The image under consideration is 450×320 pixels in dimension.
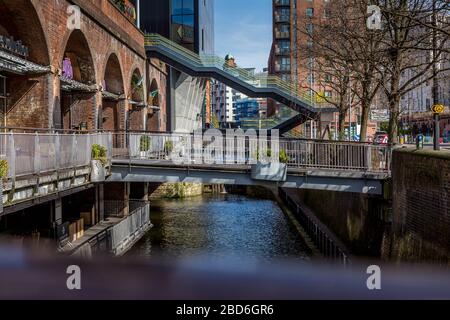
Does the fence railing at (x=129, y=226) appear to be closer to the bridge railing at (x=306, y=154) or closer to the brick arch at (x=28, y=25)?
the bridge railing at (x=306, y=154)

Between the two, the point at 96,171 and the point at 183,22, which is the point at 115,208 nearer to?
the point at 96,171

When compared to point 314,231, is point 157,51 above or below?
above

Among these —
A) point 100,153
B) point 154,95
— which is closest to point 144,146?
point 100,153

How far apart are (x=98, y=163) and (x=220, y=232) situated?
12552 millimetres

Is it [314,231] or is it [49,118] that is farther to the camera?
[314,231]

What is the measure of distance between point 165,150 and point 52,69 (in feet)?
15.8

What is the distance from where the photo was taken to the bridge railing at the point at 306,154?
55.0 ft

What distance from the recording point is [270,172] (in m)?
16.0

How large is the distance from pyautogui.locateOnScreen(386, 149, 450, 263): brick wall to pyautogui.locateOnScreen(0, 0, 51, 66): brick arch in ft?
38.9

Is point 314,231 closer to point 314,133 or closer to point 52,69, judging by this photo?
point 52,69

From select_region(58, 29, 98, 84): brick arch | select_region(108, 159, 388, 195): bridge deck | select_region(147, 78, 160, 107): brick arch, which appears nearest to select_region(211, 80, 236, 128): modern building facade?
select_region(147, 78, 160, 107): brick arch

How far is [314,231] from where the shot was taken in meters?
24.5

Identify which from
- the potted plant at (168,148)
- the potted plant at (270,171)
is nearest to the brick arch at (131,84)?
the potted plant at (168,148)

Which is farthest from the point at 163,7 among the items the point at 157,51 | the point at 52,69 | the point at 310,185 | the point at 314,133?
the point at 310,185
